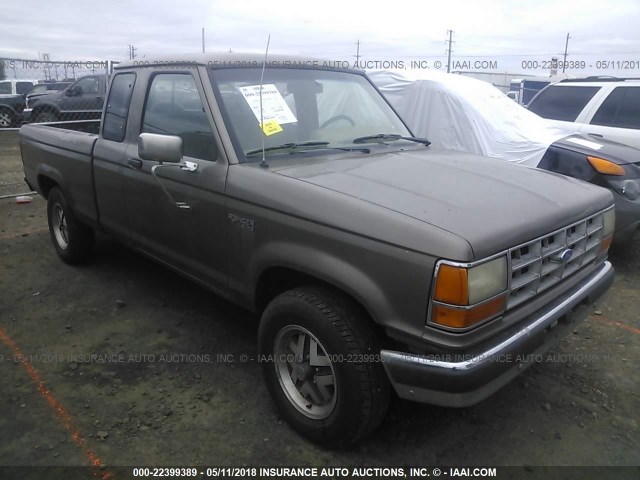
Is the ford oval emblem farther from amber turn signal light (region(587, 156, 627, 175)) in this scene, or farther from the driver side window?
amber turn signal light (region(587, 156, 627, 175))

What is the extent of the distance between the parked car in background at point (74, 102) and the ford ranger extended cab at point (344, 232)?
414 inches

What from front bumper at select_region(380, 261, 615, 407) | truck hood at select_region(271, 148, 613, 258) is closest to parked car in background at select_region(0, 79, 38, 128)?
truck hood at select_region(271, 148, 613, 258)

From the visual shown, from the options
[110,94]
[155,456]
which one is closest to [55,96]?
[110,94]

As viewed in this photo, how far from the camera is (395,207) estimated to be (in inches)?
88.7

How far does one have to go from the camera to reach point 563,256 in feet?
8.14

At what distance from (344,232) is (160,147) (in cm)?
122

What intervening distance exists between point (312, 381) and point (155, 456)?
869mm

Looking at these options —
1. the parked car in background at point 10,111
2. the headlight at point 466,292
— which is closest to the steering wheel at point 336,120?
the headlight at point 466,292

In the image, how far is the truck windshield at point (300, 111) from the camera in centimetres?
301

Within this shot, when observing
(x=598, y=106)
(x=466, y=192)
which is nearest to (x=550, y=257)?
(x=466, y=192)

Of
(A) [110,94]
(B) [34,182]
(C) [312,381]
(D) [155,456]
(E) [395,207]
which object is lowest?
(D) [155,456]

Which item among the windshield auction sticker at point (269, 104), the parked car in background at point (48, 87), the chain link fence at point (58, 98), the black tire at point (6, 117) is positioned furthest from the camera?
the parked car in background at point (48, 87)

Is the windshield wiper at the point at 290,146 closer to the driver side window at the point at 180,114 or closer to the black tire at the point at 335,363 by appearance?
the driver side window at the point at 180,114

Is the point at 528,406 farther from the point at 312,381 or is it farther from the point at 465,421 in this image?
the point at 312,381
